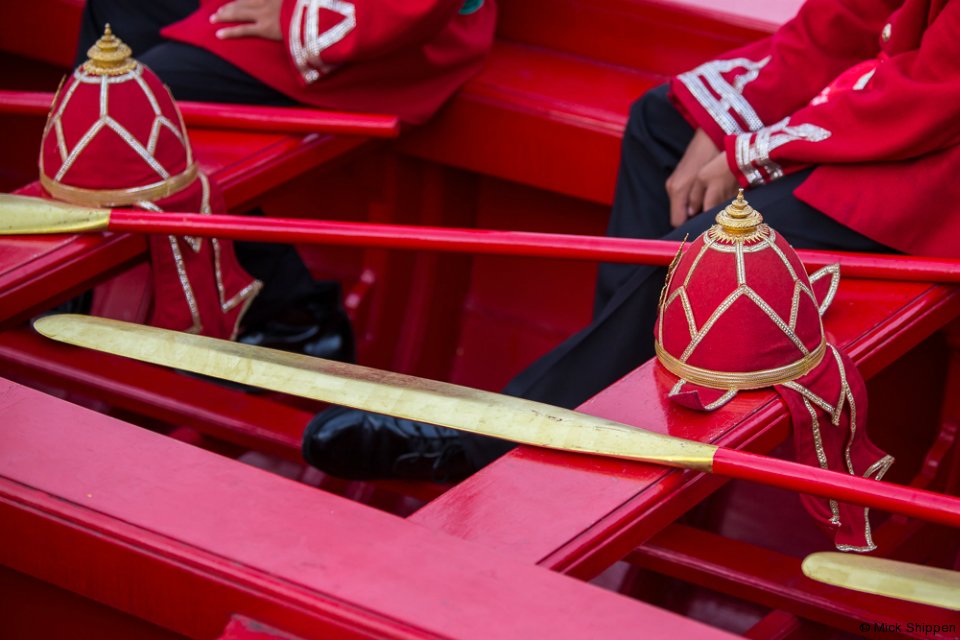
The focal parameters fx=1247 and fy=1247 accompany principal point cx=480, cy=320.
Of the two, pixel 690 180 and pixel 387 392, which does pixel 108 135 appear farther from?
pixel 690 180

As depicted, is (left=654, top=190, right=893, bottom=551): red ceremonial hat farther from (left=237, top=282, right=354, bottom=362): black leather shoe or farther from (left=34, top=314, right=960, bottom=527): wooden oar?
(left=237, top=282, right=354, bottom=362): black leather shoe

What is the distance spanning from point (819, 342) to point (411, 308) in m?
1.22

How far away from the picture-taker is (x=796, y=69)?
1.86 metres

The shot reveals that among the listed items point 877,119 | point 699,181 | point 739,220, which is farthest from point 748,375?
point 699,181

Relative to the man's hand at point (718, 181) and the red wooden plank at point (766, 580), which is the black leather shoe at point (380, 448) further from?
the man's hand at point (718, 181)

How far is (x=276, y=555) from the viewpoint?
1.05 m

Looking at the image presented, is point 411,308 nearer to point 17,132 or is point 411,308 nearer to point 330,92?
point 330,92

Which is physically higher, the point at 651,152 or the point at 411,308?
the point at 651,152

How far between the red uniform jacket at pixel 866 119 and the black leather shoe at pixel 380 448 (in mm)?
580

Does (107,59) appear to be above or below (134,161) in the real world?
above

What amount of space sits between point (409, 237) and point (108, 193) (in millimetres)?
407

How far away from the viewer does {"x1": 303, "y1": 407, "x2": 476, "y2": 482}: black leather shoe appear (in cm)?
178

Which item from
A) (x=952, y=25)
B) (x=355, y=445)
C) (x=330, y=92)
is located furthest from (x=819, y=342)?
(x=330, y=92)

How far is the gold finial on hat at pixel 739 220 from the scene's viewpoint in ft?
4.25
